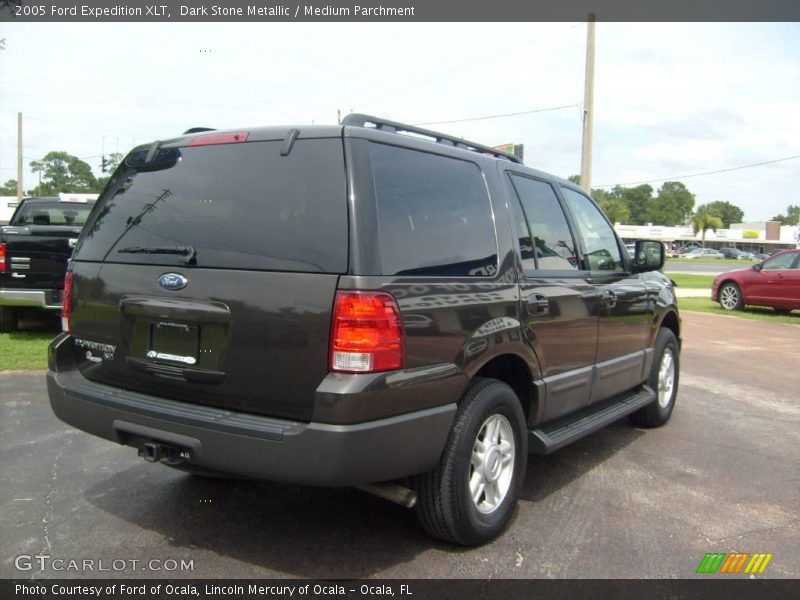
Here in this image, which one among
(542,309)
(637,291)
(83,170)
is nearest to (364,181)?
(542,309)

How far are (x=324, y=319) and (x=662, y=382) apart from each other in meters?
4.11

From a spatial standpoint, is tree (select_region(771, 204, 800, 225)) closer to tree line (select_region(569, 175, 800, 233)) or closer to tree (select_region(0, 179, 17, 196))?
tree line (select_region(569, 175, 800, 233))

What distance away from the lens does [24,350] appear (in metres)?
8.00

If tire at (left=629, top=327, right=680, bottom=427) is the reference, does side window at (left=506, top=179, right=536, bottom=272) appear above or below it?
above

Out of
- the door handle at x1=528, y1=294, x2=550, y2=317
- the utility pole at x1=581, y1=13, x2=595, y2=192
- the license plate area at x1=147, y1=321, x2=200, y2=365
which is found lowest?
the license plate area at x1=147, y1=321, x2=200, y2=365

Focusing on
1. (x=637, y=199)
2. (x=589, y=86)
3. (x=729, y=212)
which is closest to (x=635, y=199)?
(x=637, y=199)

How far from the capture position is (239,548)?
3.20m

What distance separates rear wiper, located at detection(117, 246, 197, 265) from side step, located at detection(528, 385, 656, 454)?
6.89ft

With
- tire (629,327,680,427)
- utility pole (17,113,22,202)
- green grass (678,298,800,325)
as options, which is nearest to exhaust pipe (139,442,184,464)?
tire (629,327,680,427)

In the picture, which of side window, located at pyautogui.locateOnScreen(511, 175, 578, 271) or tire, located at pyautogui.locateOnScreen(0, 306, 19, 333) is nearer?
side window, located at pyautogui.locateOnScreen(511, 175, 578, 271)

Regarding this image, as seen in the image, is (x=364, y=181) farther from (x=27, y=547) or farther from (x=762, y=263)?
(x=762, y=263)

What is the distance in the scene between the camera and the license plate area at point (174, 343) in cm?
295

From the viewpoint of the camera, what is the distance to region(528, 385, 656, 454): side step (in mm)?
3761

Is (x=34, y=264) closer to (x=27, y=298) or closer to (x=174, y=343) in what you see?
(x=27, y=298)
